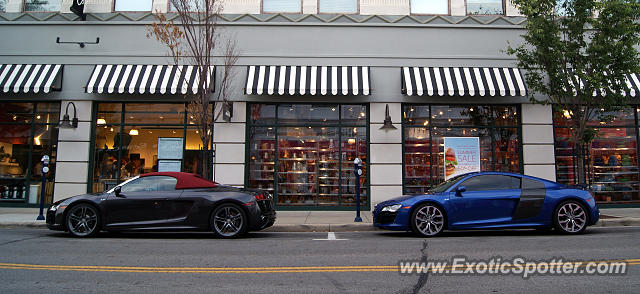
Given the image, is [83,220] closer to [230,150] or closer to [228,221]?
[228,221]

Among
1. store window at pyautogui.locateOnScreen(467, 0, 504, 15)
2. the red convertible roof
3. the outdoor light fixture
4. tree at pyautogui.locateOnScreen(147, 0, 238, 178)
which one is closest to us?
the red convertible roof

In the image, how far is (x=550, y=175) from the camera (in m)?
13.5

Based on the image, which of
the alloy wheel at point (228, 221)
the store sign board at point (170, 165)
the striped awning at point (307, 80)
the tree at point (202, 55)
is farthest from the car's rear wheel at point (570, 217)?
the store sign board at point (170, 165)

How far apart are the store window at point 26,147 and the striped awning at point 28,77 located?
0.97 meters

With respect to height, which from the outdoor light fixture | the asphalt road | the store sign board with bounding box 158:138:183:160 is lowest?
the asphalt road

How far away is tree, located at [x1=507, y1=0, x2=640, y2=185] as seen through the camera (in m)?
10.7

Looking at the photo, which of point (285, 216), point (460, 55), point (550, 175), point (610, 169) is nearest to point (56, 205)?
point (285, 216)

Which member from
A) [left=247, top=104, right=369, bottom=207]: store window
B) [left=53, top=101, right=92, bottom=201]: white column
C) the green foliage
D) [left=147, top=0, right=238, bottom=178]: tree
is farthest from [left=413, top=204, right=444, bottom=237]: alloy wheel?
[left=53, top=101, right=92, bottom=201]: white column

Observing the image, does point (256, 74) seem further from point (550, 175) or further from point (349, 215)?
point (550, 175)

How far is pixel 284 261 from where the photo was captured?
6312 millimetres

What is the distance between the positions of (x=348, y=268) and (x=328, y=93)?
8.09 meters

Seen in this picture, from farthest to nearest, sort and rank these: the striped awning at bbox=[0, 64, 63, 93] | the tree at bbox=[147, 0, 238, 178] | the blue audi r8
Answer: the striped awning at bbox=[0, 64, 63, 93] → the tree at bbox=[147, 0, 238, 178] → the blue audi r8

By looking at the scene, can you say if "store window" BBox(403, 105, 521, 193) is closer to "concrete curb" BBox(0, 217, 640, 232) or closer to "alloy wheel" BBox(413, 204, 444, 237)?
"concrete curb" BBox(0, 217, 640, 232)

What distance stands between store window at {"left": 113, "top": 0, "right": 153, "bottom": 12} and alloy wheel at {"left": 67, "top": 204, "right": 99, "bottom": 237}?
8.65 m
